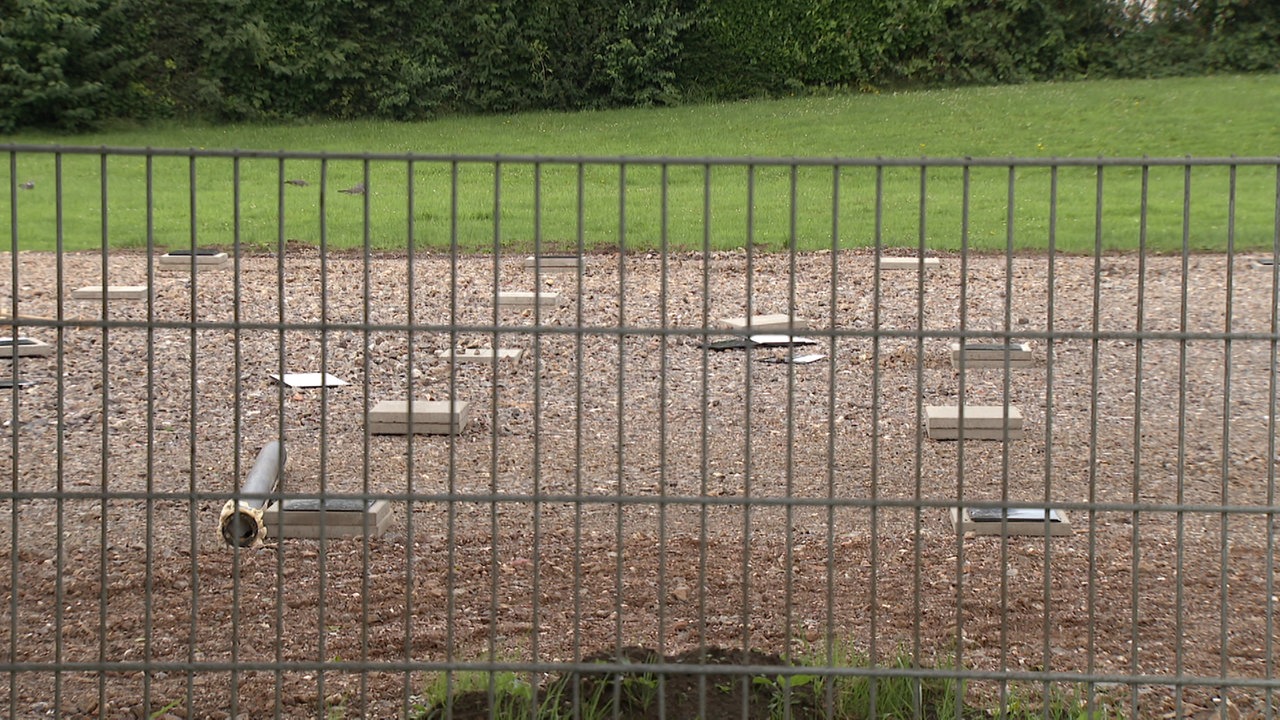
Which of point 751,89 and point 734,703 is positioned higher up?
point 751,89

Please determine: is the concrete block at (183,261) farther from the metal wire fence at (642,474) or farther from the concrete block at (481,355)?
the concrete block at (481,355)

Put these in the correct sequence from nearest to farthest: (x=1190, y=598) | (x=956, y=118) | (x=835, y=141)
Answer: (x=1190, y=598) < (x=835, y=141) < (x=956, y=118)

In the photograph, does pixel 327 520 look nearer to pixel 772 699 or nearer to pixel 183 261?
pixel 772 699

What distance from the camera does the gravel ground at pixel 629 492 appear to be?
3.51 meters

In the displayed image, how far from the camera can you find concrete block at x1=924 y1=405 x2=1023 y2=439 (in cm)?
756

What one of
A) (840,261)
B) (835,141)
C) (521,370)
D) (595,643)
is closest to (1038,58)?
(835,141)

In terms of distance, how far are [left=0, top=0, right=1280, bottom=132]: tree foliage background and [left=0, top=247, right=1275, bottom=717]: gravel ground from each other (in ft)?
56.8

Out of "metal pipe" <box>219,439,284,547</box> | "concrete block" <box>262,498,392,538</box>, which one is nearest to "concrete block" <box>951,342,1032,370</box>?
"concrete block" <box>262,498,392,538</box>

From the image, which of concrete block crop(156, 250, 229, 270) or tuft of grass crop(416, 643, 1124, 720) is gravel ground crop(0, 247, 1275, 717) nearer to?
tuft of grass crop(416, 643, 1124, 720)

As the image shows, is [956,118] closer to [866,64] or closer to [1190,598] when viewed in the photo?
[866,64]

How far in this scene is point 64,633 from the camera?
4.80m

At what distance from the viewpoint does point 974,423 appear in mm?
7547

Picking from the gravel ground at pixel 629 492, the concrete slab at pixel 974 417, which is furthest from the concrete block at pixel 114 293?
the concrete slab at pixel 974 417

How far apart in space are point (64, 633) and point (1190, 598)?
3893 mm
